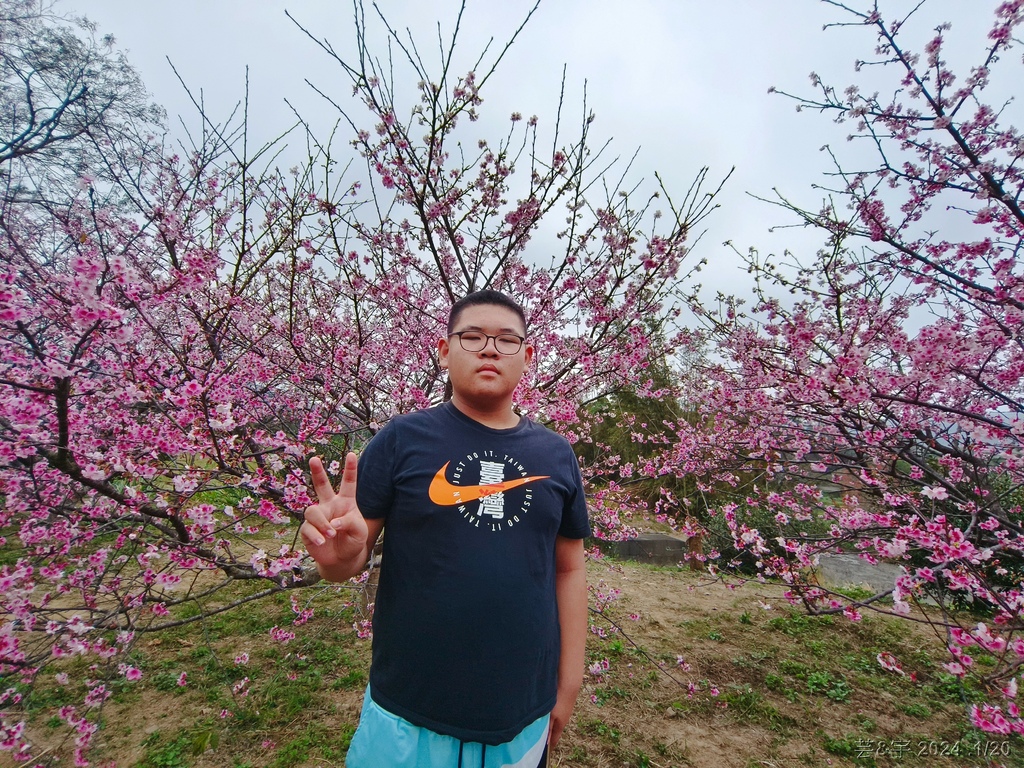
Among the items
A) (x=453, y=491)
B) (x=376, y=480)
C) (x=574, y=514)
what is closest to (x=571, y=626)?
(x=574, y=514)

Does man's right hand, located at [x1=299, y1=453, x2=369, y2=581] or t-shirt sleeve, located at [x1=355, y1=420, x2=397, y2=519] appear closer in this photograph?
man's right hand, located at [x1=299, y1=453, x2=369, y2=581]

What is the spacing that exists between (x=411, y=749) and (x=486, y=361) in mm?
1110

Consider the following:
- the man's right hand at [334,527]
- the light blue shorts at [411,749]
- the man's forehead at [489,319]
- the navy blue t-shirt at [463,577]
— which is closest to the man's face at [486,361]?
the man's forehead at [489,319]

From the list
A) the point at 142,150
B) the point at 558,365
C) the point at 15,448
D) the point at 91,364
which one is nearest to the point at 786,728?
the point at 558,365

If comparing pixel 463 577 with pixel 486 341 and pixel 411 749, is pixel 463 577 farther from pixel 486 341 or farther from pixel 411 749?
pixel 486 341

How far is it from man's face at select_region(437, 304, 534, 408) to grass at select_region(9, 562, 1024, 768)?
2.47 metres

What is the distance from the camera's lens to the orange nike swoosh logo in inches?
50.2

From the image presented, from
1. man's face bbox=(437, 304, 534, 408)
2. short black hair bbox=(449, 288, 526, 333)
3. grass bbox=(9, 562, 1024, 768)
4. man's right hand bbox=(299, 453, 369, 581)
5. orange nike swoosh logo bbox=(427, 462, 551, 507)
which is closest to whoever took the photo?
man's right hand bbox=(299, 453, 369, 581)

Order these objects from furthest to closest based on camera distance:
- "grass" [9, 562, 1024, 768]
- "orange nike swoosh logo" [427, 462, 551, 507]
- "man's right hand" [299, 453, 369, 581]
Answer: "grass" [9, 562, 1024, 768] < "orange nike swoosh logo" [427, 462, 551, 507] < "man's right hand" [299, 453, 369, 581]

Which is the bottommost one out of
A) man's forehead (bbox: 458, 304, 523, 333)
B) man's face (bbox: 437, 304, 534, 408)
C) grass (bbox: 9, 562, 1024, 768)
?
grass (bbox: 9, 562, 1024, 768)

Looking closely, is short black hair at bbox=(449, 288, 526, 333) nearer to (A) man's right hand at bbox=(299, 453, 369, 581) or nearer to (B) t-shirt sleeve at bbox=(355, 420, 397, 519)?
(B) t-shirt sleeve at bbox=(355, 420, 397, 519)

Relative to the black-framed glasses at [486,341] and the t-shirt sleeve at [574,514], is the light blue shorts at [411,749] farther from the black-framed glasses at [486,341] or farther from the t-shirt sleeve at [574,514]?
the black-framed glasses at [486,341]

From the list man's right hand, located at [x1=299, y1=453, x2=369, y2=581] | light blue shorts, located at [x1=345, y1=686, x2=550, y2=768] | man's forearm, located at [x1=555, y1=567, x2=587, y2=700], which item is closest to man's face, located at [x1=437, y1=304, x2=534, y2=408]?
man's right hand, located at [x1=299, y1=453, x2=369, y2=581]

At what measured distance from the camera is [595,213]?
3.53m
